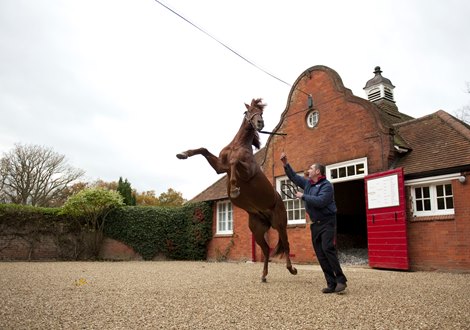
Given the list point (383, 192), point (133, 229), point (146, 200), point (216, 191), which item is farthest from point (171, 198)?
point (383, 192)

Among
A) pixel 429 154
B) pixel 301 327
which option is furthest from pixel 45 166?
pixel 301 327

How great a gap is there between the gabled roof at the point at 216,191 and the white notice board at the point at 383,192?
6.25 m

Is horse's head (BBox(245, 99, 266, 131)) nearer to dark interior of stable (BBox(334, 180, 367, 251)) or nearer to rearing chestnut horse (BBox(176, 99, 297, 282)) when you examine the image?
rearing chestnut horse (BBox(176, 99, 297, 282))

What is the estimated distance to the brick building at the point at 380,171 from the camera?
8633 mm

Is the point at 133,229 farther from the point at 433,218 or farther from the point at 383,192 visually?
the point at 433,218

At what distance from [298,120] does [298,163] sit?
1595mm

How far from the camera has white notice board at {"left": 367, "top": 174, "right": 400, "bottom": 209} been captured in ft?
30.9

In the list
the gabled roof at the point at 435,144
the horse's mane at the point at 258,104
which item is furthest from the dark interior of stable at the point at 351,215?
the horse's mane at the point at 258,104

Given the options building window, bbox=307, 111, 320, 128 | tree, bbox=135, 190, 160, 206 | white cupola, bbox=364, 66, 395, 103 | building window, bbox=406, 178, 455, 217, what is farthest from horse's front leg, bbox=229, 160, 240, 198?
tree, bbox=135, 190, 160, 206

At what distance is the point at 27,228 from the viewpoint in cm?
1620

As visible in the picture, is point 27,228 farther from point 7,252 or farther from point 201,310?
point 201,310

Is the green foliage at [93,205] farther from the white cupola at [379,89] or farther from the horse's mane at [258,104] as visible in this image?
the horse's mane at [258,104]

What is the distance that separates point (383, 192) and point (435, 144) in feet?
6.46

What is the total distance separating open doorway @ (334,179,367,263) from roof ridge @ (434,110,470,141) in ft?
15.1
